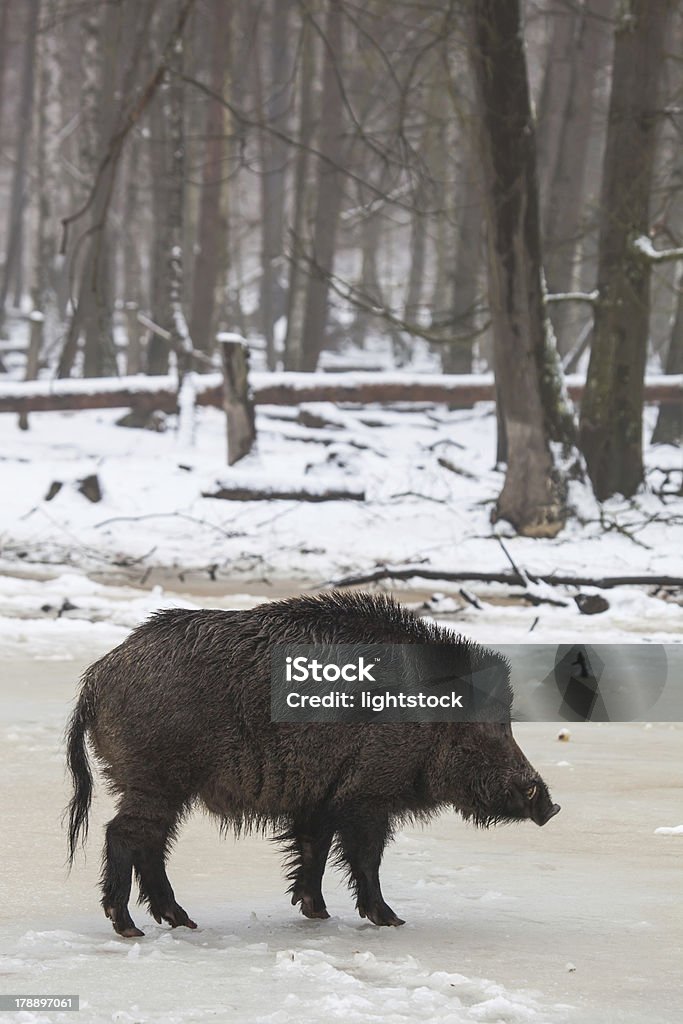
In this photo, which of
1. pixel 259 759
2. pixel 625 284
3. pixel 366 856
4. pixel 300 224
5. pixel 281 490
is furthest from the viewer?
pixel 300 224

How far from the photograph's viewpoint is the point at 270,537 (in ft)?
37.7

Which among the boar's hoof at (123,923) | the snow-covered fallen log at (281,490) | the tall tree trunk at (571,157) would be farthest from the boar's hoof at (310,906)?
the tall tree trunk at (571,157)

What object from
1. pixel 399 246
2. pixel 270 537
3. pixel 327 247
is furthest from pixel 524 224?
pixel 399 246

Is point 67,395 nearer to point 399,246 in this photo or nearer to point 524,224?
point 524,224

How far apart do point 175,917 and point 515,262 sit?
8.51 m

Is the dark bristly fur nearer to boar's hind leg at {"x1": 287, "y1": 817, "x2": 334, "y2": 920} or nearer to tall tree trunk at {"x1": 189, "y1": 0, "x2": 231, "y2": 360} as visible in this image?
boar's hind leg at {"x1": 287, "y1": 817, "x2": 334, "y2": 920}

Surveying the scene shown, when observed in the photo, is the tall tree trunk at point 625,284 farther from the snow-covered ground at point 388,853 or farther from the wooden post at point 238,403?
the wooden post at point 238,403

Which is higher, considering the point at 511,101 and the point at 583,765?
the point at 511,101

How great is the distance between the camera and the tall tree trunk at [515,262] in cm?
1103

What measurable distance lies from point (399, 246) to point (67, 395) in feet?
148

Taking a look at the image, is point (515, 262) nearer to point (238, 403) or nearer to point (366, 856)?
point (238, 403)

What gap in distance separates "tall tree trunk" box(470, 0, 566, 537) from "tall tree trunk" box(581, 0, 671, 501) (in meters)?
0.89

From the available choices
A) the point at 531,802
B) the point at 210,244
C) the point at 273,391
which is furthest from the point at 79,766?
the point at 210,244

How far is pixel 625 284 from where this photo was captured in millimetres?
12430
